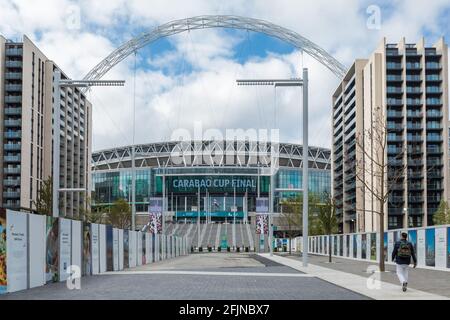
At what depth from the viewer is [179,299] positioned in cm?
1705

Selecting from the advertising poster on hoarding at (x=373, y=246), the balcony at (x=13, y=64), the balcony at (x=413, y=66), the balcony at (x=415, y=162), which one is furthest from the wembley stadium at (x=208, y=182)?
the advertising poster on hoarding at (x=373, y=246)

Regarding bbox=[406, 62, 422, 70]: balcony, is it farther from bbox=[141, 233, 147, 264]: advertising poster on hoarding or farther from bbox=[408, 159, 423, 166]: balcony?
bbox=[141, 233, 147, 264]: advertising poster on hoarding

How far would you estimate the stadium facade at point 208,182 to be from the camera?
166 m

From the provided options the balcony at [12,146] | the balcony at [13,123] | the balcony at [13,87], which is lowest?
the balcony at [12,146]

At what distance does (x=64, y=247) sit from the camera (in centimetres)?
2577

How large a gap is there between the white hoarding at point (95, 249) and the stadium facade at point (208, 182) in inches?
5024

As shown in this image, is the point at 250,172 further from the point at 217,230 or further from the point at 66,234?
the point at 66,234

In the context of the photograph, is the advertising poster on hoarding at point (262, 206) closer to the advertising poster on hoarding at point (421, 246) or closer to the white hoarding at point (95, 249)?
the advertising poster on hoarding at point (421, 246)

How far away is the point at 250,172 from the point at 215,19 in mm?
66639

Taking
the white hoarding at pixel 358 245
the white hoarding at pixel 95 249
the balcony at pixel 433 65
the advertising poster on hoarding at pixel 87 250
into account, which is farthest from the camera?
the balcony at pixel 433 65

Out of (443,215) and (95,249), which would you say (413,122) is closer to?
(443,215)

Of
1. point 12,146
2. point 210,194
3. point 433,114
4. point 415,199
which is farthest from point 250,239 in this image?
point 12,146

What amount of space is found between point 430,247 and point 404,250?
1792 cm
